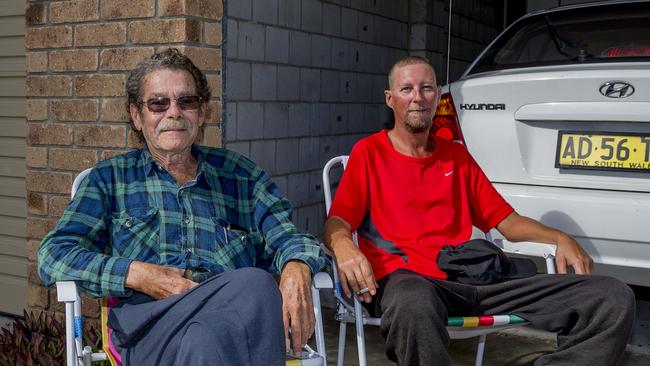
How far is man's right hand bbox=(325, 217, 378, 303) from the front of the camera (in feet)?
8.98

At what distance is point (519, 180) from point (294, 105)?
5.03 feet

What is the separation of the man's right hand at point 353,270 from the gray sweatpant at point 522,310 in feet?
0.25

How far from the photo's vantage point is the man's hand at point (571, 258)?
9.91 feet

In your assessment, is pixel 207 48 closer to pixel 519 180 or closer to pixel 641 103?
pixel 519 180

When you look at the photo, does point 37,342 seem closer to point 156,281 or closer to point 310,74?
point 156,281

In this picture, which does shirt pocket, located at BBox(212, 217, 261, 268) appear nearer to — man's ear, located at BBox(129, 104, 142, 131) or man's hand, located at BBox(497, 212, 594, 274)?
man's ear, located at BBox(129, 104, 142, 131)

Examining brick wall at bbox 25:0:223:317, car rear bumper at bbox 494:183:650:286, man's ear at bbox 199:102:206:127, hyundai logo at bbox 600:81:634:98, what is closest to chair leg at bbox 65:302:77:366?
man's ear at bbox 199:102:206:127

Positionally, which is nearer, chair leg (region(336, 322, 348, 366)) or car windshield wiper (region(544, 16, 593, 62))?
chair leg (region(336, 322, 348, 366))

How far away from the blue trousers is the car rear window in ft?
7.26

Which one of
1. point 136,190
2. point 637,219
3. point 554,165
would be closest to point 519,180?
point 554,165

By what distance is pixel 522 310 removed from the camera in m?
2.92

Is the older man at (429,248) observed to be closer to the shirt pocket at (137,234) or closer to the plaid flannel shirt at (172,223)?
the plaid flannel shirt at (172,223)

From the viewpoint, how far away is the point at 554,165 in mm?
3471

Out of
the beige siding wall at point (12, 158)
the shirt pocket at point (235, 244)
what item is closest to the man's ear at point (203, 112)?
the shirt pocket at point (235, 244)
